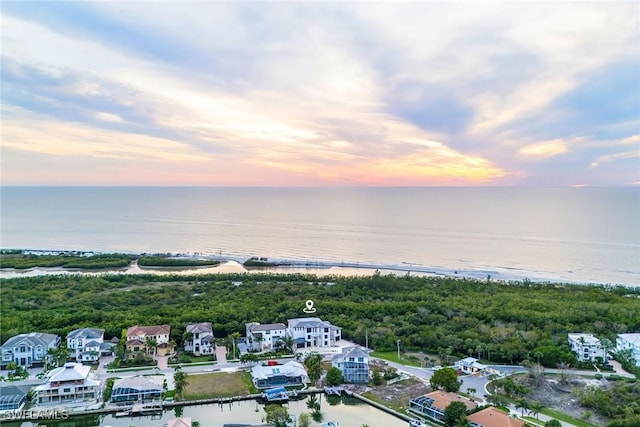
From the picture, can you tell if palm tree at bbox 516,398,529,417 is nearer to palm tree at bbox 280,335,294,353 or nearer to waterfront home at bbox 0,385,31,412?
palm tree at bbox 280,335,294,353

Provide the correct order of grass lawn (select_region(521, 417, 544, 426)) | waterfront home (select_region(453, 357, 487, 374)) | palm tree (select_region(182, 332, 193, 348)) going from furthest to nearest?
1. palm tree (select_region(182, 332, 193, 348))
2. waterfront home (select_region(453, 357, 487, 374))
3. grass lawn (select_region(521, 417, 544, 426))

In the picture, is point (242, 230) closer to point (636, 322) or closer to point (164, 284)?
point (164, 284)

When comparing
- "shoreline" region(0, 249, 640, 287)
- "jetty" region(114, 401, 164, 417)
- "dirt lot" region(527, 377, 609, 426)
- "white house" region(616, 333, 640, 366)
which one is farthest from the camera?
"shoreline" region(0, 249, 640, 287)

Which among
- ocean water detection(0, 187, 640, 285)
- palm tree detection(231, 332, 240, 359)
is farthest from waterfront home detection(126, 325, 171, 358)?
ocean water detection(0, 187, 640, 285)

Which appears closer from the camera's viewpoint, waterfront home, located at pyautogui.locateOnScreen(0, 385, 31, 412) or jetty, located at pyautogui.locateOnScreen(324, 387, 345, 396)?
waterfront home, located at pyautogui.locateOnScreen(0, 385, 31, 412)

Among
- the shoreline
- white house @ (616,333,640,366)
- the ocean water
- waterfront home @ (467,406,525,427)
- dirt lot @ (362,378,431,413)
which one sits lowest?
dirt lot @ (362,378,431,413)

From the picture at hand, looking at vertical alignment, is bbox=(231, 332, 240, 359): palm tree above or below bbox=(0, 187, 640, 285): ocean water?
below
